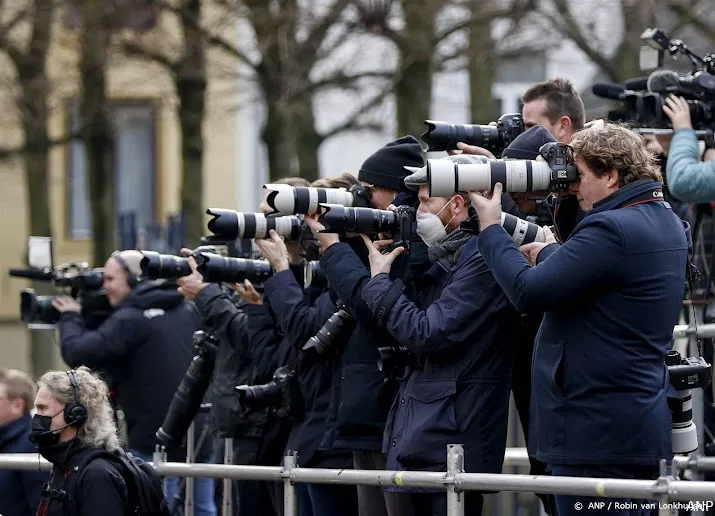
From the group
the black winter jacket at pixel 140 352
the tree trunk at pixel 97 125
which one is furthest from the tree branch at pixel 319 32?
the black winter jacket at pixel 140 352

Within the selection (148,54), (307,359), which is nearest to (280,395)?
(307,359)

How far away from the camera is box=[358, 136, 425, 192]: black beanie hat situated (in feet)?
22.0

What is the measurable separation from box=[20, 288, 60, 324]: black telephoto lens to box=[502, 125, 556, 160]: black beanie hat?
165 inches

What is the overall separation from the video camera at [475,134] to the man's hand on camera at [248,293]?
4.18 feet

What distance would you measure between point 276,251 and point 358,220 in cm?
85

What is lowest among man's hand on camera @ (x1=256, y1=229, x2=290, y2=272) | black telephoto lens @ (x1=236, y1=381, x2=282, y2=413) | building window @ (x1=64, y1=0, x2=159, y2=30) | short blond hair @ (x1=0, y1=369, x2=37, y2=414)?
short blond hair @ (x1=0, y1=369, x2=37, y2=414)

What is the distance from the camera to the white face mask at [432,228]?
6023mm

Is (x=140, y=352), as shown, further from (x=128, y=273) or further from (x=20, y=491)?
(x=20, y=491)

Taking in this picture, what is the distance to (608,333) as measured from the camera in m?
5.11

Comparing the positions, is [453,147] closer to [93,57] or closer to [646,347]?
[646,347]

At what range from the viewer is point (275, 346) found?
7.39m

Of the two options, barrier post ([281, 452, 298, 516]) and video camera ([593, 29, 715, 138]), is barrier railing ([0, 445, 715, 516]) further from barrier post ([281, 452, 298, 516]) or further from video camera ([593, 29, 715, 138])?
video camera ([593, 29, 715, 138])

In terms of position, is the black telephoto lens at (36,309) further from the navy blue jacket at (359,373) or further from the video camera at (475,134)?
the video camera at (475,134)

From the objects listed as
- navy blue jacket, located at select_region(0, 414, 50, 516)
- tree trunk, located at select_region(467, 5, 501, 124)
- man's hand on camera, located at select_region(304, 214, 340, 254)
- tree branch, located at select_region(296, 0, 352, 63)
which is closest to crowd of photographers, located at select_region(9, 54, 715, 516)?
man's hand on camera, located at select_region(304, 214, 340, 254)
